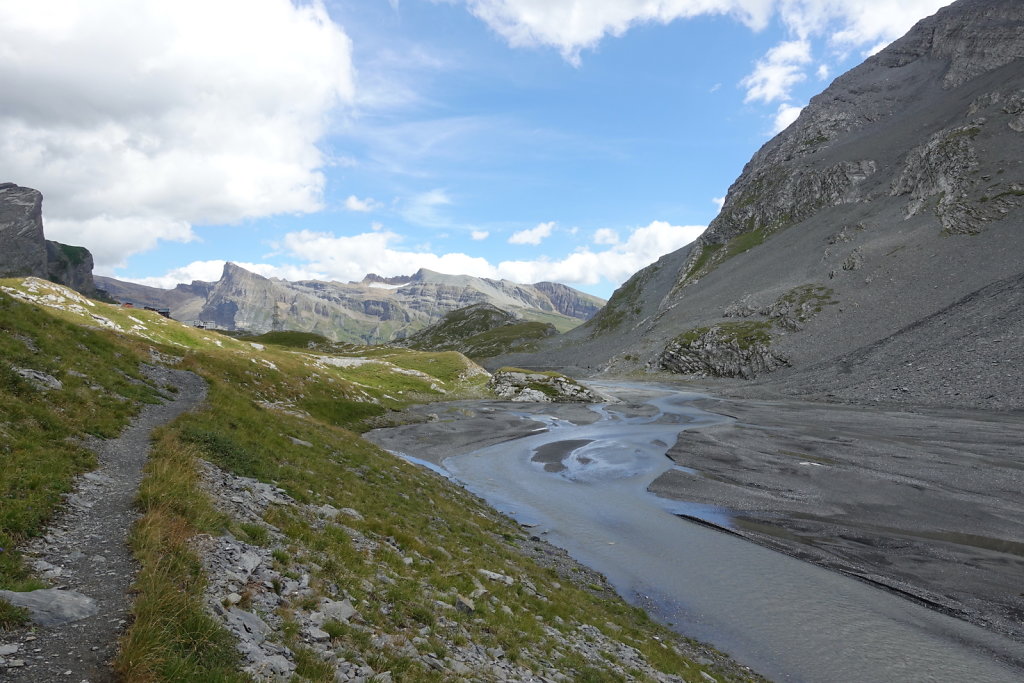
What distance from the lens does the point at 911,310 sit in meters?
112

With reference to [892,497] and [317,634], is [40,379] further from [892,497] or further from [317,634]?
[892,497]

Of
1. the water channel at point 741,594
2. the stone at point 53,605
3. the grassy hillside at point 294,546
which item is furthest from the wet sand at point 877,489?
the stone at point 53,605

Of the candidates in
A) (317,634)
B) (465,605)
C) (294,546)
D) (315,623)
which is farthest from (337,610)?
(465,605)

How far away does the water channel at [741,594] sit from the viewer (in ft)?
57.3

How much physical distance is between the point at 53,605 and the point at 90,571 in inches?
58.1

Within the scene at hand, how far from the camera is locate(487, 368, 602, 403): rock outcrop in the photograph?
105750mm

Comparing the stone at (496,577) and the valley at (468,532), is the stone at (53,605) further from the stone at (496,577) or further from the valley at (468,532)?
the stone at (496,577)

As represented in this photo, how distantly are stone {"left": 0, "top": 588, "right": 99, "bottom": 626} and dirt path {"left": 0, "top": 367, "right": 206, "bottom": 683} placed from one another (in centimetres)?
10

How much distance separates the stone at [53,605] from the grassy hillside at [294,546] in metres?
0.42

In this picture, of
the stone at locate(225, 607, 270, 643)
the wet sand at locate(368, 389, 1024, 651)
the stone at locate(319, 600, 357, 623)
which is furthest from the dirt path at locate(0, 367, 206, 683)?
the wet sand at locate(368, 389, 1024, 651)

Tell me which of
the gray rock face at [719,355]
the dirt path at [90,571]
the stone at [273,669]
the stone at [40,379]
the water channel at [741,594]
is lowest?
the water channel at [741,594]

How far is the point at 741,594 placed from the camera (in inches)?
888

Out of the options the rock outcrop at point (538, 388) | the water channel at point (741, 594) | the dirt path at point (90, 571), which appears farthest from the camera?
the rock outcrop at point (538, 388)

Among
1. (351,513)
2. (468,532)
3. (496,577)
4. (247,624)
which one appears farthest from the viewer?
(468,532)
